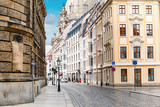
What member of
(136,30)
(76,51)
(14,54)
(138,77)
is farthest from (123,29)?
(76,51)

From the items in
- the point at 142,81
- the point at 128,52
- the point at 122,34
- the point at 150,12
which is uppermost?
A: the point at 150,12

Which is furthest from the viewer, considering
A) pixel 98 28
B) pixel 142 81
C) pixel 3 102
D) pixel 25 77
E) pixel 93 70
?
pixel 93 70

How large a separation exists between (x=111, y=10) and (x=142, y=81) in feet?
39.7

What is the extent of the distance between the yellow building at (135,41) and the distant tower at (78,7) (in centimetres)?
10868

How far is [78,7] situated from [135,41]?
113269mm

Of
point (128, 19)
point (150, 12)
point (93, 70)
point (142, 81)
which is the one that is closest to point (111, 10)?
point (128, 19)

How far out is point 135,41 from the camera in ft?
151

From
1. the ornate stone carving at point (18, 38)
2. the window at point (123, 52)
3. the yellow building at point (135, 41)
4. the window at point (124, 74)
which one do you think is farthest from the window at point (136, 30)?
the ornate stone carving at point (18, 38)

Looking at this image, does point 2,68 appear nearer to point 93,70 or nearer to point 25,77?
point 25,77

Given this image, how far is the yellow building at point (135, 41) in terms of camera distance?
148 ft

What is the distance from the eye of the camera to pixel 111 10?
155ft

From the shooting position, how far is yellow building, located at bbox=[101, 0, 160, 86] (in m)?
45.2

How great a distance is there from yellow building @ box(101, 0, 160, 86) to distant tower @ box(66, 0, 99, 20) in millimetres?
108678

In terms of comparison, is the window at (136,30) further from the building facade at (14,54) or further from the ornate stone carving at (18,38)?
the ornate stone carving at (18,38)
